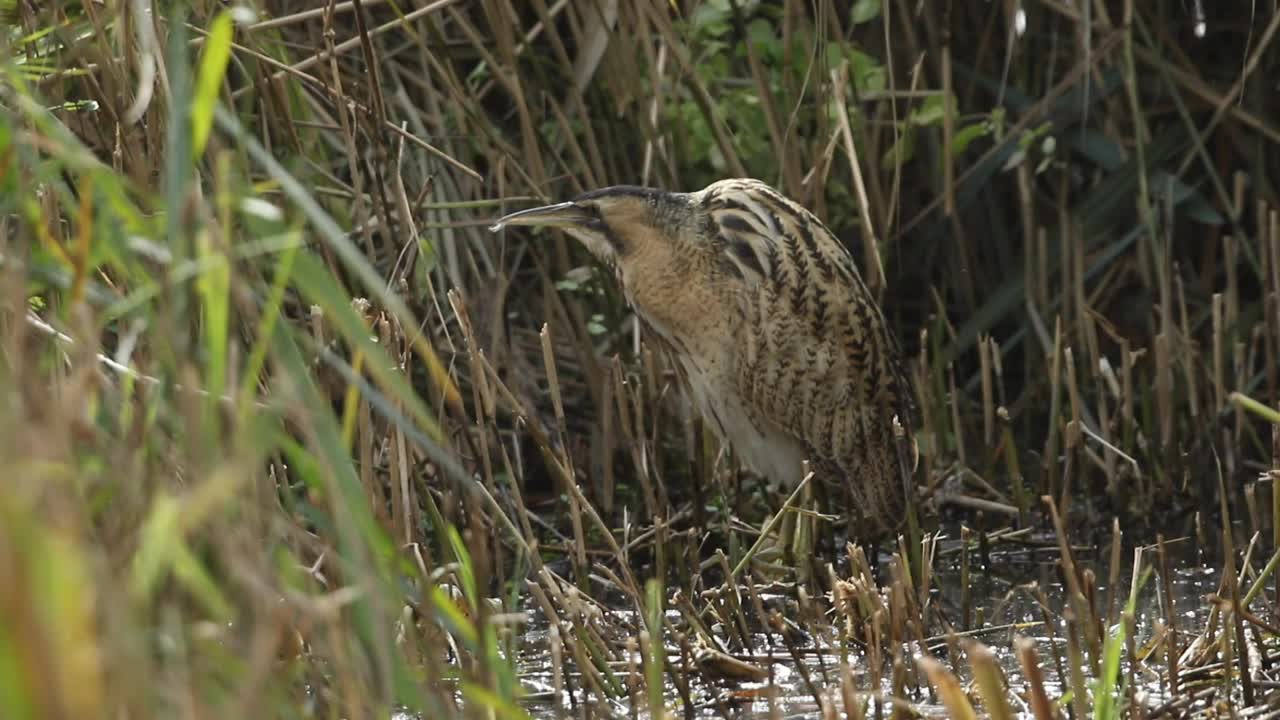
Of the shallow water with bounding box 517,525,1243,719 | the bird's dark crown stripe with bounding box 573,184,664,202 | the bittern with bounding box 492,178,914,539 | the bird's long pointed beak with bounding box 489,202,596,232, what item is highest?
the bird's dark crown stripe with bounding box 573,184,664,202

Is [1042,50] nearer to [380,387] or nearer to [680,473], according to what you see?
[680,473]

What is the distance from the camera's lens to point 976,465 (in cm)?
433

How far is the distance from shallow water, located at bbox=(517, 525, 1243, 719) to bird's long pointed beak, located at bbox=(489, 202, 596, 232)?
74 centimetres

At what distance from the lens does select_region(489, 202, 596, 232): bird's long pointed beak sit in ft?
11.8

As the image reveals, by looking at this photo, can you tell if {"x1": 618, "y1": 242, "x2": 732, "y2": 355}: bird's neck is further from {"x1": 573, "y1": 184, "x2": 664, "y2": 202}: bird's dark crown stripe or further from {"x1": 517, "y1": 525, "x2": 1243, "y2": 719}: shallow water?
{"x1": 517, "y1": 525, "x2": 1243, "y2": 719}: shallow water

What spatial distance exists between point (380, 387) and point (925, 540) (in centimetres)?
109

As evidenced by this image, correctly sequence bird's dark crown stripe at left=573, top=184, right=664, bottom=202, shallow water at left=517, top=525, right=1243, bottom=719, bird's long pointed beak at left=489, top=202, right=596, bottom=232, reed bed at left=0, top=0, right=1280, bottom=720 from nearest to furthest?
1. reed bed at left=0, top=0, right=1280, bottom=720
2. shallow water at left=517, top=525, right=1243, bottom=719
3. bird's long pointed beak at left=489, top=202, right=596, bottom=232
4. bird's dark crown stripe at left=573, top=184, right=664, bottom=202

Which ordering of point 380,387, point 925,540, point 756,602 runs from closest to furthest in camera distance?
point 380,387 → point 756,602 → point 925,540

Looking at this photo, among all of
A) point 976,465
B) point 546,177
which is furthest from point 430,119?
point 976,465

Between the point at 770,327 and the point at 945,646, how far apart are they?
1056mm

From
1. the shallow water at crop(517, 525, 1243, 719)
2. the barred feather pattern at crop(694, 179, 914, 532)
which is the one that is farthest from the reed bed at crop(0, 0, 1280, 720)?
the barred feather pattern at crop(694, 179, 914, 532)

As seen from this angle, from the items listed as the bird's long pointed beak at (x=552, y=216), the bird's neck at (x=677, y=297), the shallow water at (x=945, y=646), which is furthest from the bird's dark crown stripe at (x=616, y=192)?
the shallow water at (x=945, y=646)

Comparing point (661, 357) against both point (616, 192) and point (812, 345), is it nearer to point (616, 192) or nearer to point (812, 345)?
point (812, 345)

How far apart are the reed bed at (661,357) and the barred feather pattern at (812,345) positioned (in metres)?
0.12
